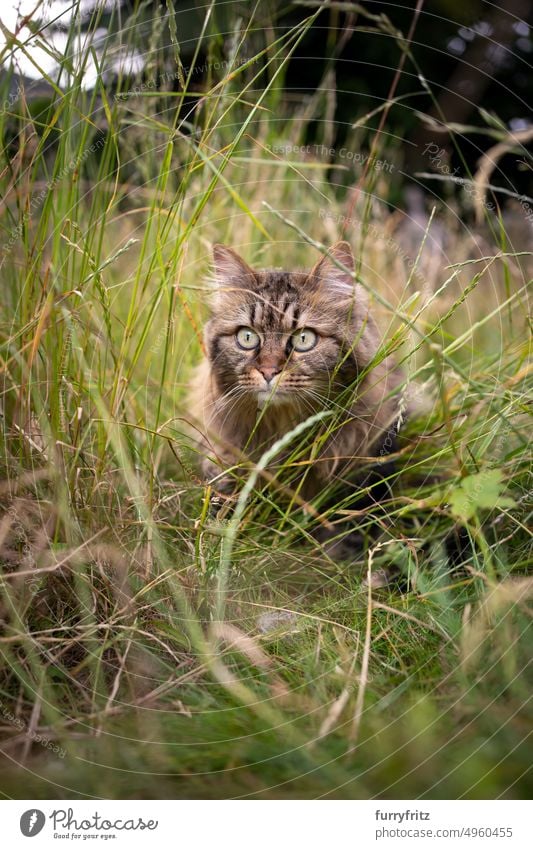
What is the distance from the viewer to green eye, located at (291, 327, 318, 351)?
175cm

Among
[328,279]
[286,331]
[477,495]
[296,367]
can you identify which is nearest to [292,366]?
[296,367]

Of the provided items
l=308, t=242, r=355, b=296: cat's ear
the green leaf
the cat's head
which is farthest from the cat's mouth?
the green leaf

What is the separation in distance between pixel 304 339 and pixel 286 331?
5cm

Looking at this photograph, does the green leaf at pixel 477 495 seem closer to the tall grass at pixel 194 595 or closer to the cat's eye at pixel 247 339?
the tall grass at pixel 194 595

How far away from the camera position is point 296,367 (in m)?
1.69

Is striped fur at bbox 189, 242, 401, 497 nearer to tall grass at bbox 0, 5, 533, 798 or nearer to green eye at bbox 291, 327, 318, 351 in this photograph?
green eye at bbox 291, 327, 318, 351

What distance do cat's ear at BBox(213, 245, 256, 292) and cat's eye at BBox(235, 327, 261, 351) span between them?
5.4 inches

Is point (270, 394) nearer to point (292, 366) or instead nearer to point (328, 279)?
point (292, 366)

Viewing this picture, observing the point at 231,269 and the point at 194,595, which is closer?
the point at 194,595

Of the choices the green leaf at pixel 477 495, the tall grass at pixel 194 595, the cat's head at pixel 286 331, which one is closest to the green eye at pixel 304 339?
the cat's head at pixel 286 331

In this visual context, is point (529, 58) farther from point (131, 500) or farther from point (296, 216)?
point (131, 500)

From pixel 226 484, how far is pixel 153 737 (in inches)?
32.6

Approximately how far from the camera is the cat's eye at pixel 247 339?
5.93ft

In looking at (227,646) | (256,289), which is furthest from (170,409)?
(227,646)
